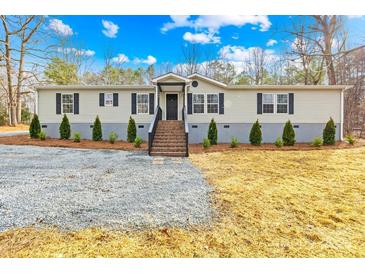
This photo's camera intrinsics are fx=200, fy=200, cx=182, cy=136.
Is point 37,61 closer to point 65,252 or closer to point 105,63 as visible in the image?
point 105,63

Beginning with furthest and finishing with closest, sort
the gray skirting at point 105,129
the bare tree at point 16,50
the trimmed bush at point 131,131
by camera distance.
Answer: the bare tree at point 16,50 → the gray skirting at point 105,129 → the trimmed bush at point 131,131

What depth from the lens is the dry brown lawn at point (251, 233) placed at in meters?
2.41

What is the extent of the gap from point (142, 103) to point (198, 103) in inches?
137

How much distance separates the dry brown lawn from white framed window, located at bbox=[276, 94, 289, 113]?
25.7ft

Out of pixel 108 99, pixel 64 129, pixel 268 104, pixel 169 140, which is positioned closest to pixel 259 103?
Result: pixel 268 104

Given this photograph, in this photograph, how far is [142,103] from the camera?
12461 mm

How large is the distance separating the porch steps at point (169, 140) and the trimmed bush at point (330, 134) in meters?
7.98

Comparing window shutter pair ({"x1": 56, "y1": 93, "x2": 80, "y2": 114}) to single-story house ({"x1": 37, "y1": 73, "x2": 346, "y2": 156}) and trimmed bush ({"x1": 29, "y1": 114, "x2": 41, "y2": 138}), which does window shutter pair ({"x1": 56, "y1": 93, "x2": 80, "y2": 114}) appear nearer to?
single-story house ({"x1": 37, "y1": 73, "x2": 346, "y2": 156})

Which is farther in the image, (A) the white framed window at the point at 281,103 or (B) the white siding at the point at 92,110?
(B) the white siding at the point at 92,110

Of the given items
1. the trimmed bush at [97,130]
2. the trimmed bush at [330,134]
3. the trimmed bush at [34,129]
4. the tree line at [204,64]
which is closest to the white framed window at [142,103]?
the trimmed bush at [97,130]

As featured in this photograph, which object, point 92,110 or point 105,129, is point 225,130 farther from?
point 92,110

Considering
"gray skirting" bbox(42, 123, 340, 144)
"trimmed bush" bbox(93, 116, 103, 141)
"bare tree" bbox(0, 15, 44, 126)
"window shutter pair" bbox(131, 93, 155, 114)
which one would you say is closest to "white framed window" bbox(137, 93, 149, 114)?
"window shutter pair" bbox(131, 93, 155, 114)

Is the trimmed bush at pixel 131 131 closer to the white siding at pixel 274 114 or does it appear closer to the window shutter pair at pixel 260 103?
the white siding at pixel 274 114
